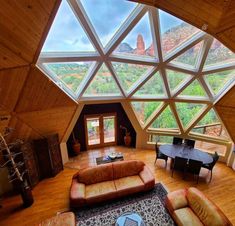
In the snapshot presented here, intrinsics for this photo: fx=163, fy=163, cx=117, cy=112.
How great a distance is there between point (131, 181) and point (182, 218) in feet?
5.86

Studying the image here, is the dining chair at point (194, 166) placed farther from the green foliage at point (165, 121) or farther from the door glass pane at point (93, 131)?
the door glass pane at point (93, 131)

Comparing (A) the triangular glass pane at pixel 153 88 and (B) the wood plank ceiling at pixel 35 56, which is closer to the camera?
(B) the wood plank ceiling at pixel 35 56

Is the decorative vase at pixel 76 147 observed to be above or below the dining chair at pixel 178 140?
below

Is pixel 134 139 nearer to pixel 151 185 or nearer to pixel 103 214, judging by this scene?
pixel 151 185

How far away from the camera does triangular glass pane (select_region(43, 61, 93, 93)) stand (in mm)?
5207

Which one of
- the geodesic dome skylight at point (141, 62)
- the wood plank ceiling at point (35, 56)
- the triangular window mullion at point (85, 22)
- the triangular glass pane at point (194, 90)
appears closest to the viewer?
the wood plank ceiling at point (35, 56)

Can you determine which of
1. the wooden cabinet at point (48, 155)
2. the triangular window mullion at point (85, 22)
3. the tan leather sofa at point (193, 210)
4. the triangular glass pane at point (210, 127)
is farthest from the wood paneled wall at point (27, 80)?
the triangular glass pane at point (210, 127)

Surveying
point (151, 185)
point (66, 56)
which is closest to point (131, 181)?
point (151, 185)

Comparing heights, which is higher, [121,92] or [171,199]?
[121,92]

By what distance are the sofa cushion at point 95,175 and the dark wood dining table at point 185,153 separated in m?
2.41

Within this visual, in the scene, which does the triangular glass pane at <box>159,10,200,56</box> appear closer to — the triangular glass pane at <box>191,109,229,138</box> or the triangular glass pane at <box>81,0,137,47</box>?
the triangular glass pane at <box>81,0,137,47</box>

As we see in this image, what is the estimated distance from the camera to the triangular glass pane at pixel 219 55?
4792 millimetres

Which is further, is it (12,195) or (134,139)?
(134,139)

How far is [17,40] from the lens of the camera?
3.16 metres
